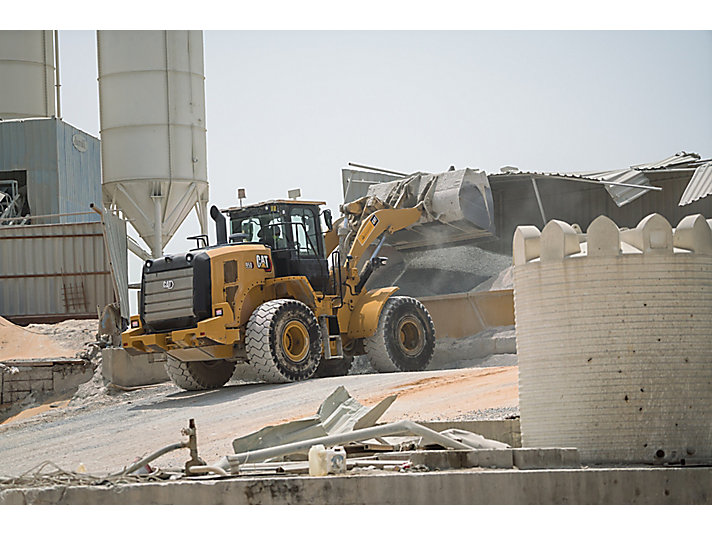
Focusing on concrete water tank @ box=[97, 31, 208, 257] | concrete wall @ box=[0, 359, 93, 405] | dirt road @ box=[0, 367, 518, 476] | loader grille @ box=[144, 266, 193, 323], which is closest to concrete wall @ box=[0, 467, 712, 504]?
dirt road @ box=[0, 367, 518, 476]

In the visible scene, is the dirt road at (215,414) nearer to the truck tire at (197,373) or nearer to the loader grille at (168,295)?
the truck tire at (197,373)

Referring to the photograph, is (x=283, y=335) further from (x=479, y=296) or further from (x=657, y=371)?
(x=657, y=371)

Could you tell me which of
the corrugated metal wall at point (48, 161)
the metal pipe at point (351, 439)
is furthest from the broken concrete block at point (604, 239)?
the corrugated metal wall at point (48, 161)

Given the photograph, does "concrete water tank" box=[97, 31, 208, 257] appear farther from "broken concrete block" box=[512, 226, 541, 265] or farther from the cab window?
"broken concrete block" box=[512, 226, 541, 265]

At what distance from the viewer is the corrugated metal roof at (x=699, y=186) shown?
16422 mm

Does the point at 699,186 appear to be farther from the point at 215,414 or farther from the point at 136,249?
the point at 136,249

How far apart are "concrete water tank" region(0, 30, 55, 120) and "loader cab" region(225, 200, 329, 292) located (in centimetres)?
1216

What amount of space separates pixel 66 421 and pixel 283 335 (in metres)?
2.90

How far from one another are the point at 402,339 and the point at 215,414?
14.9 feet

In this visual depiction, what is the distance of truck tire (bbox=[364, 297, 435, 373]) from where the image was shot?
15.3 metres

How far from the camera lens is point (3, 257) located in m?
24.1

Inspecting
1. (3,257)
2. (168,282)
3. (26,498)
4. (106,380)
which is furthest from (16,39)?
(26,498)

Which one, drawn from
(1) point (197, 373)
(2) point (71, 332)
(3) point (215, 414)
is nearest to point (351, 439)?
(3) point (215, 414)

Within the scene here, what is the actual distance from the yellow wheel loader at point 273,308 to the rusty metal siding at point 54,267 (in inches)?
375
